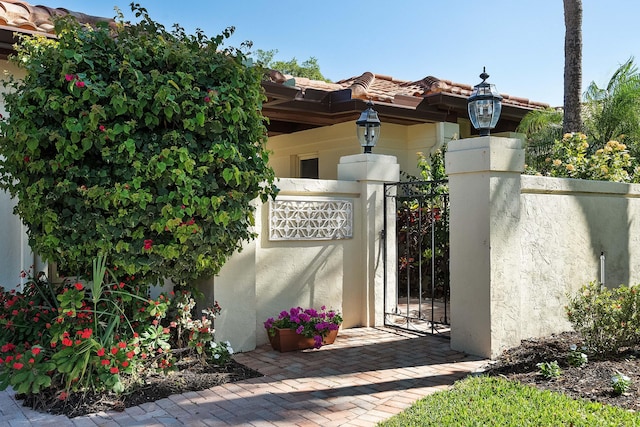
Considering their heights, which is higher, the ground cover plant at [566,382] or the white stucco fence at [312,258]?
the white stucco fence at [312,258]

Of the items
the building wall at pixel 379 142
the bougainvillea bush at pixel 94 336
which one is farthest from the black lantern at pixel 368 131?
the bougainvillea bush at pixel 94 336

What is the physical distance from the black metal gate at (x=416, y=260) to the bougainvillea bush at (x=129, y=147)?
2680 mm

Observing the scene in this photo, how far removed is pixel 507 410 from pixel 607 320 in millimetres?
1971

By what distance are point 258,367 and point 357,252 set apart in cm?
232

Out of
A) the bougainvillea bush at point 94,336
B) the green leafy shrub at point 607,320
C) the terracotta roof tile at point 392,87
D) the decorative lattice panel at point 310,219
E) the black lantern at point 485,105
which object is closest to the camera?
the bougainvillea bush at point 94,336

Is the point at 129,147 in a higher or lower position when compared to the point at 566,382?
higher

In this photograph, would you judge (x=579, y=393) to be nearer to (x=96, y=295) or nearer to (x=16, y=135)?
(x=96, y=295)

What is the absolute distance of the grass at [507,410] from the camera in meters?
3.79

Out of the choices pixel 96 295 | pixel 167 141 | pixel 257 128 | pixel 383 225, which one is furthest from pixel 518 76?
pixel 96 295

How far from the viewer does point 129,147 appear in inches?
178

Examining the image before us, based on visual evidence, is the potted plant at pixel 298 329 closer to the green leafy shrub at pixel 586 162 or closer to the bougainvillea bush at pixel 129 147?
the bougainvillea bush at pixel 129 147

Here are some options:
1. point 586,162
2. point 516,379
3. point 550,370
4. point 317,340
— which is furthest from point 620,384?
point 586,162

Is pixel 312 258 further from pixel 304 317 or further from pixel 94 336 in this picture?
pixel 94 336

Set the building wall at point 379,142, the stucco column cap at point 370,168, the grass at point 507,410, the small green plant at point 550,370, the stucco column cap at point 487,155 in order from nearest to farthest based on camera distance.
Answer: the grass at point 507,410, the small green plant at point 550,370, the stucco column cap at point 487,155, the stucco column cap at point 370,168, the building wall at point 379,142
